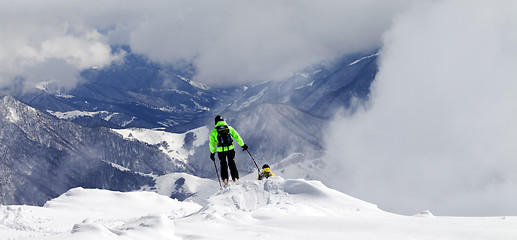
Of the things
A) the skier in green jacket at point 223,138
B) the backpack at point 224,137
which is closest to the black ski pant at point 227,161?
the skier in green jacket at point 223,138

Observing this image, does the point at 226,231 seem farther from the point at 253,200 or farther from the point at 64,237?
the point at 253,200

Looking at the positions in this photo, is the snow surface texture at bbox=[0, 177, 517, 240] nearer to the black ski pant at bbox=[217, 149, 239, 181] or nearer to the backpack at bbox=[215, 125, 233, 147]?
the black ski pant at bbox=[217, 149, 239, 181]

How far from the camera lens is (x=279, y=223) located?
15.9 m

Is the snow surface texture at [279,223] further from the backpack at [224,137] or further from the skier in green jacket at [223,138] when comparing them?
the backpack at [224,137]

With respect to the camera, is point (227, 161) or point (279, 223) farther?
point (227, 161)

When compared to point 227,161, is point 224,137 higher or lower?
higher

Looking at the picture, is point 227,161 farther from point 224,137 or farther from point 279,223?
point 279,223

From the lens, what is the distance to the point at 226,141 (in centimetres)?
2684

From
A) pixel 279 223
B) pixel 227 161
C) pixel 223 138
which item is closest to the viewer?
pixel 279 223

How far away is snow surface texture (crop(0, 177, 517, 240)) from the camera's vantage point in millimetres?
12273

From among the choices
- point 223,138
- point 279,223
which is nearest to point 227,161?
point 223,138

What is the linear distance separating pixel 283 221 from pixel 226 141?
11.3 m

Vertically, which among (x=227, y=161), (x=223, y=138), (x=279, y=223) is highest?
(x=223, y=138)

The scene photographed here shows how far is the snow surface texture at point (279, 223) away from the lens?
12273 mm
